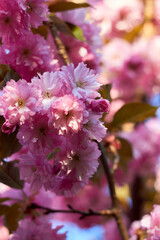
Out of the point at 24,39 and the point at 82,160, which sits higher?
the point at 24,39

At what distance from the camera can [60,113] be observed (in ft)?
2.21

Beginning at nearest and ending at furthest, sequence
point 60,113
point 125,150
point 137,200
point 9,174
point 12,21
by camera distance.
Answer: point 60,113
point 12,21
point 9,174
point 125,150
point 137,200

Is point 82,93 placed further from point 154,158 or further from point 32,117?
point 154,158

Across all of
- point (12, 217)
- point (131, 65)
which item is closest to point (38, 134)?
point (12, 217)

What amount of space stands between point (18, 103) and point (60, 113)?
0.08 m

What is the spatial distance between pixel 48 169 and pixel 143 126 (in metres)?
1.65

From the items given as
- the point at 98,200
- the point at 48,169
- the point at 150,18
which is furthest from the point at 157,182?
the point at 48,169

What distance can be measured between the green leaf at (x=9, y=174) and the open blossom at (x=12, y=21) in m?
0.29

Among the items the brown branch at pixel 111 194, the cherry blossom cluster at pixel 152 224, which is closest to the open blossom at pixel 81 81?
the brown branch at pixel 111 194

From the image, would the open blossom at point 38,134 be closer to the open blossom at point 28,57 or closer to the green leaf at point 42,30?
the open blossom at point 28,57

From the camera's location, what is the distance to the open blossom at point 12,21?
2.52 feet

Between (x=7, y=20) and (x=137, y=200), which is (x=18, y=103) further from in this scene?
(x=137, y=200)

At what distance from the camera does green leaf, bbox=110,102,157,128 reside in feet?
3.33

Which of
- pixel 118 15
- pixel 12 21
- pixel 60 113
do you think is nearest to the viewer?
pixel 60 113
